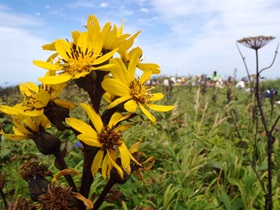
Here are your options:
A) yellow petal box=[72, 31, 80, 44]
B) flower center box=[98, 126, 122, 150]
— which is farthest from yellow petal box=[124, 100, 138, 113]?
yellow petal box=[72, 31, 80, 44]

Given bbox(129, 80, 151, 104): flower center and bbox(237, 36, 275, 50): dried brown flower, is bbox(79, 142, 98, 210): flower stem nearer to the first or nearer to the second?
bbox(129, 80, 151, 104): flower center

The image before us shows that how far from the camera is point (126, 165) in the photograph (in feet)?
3.78

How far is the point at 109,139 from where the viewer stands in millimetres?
1135

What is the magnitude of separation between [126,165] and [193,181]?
6.13 ft

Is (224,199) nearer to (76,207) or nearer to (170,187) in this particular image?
(170,187)

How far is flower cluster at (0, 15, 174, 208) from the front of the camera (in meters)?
1.13

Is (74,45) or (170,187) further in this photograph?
(170,187)

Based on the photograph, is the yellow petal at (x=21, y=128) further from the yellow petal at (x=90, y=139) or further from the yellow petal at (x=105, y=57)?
the yellow petal at (x=105, y=57)

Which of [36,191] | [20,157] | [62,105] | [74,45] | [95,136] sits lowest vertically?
[20,157]

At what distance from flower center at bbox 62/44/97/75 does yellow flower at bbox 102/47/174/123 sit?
8 cm

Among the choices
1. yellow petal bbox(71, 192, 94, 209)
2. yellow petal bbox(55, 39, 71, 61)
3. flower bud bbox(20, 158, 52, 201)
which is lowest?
yellow petal bbox(71, 192, 94, 209)

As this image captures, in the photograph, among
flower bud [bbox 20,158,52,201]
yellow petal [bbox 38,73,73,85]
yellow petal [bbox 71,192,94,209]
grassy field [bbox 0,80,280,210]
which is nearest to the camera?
yellow petal [bbox 38,73,73,85]

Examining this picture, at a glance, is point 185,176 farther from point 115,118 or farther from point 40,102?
point 40,102

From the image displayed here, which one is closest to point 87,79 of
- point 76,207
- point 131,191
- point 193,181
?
point 76,207
